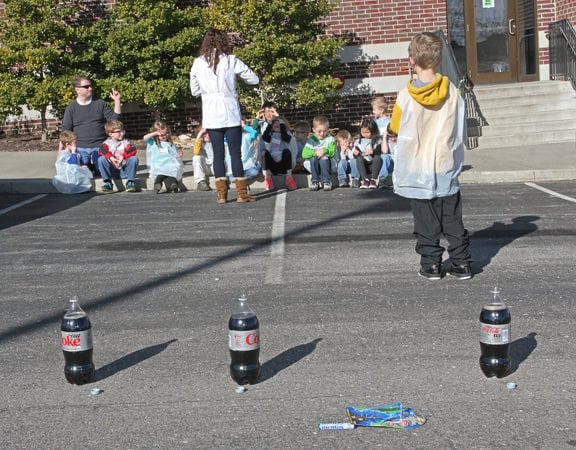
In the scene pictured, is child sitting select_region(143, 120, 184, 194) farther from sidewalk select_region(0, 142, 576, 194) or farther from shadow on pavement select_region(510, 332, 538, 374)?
shadow on pavement select_region(510, 332, 538, 374)

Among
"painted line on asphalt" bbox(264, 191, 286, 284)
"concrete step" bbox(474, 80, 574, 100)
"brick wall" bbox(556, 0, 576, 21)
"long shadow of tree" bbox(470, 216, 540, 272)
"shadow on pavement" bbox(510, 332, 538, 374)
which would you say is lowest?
"shadow on pavement" bbox(510, 332, 538, 374)

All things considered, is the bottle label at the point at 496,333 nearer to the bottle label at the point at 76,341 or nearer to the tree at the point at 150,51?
the bottle label at the point at 76,341

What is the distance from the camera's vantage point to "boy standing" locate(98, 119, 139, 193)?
13398 millimetres

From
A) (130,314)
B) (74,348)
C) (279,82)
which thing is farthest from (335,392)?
(279,82)

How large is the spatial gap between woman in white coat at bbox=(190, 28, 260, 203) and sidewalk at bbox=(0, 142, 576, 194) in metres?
1.45

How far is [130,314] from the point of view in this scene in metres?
7.19

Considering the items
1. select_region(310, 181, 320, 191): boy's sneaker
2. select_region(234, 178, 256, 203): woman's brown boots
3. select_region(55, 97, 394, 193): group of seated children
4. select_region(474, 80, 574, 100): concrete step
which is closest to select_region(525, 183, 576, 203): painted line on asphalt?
select_region(55, 97, 394, 193): group of seated children

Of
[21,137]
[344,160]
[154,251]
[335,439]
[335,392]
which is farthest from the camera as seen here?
[21,137]

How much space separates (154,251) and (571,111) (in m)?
11.5

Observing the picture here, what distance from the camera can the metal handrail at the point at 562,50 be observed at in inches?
754

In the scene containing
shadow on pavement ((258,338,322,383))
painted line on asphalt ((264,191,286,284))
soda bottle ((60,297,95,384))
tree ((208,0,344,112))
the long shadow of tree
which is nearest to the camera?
soda bottle ((60,297,95,384))

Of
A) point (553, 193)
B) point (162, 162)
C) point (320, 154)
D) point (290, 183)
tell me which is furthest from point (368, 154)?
point (162, 162)

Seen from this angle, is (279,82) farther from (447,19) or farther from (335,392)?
(335,392)

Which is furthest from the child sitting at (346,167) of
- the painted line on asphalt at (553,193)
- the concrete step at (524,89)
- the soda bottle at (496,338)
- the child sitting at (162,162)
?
the soda bottle at (496,338)
